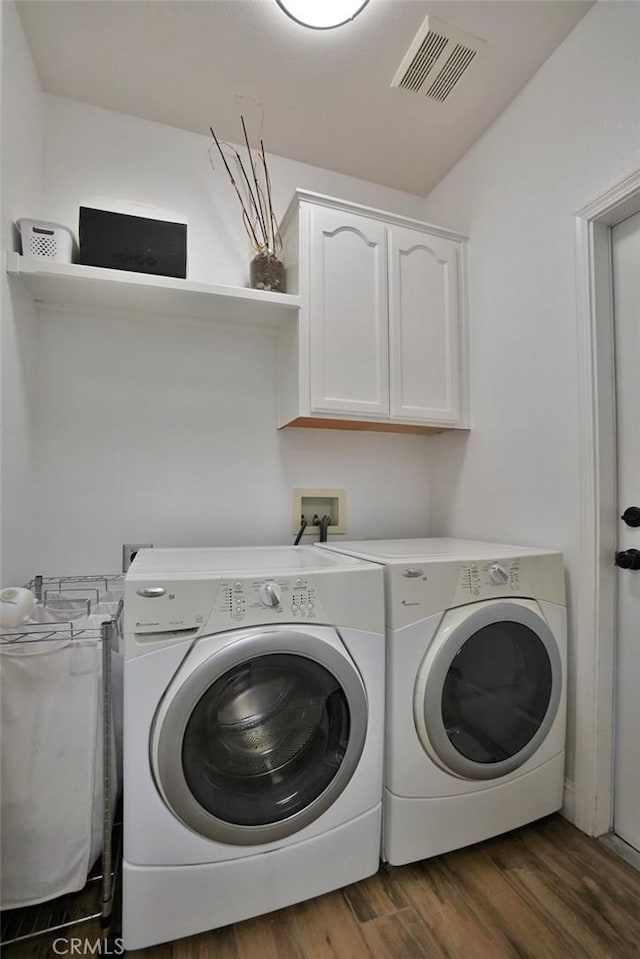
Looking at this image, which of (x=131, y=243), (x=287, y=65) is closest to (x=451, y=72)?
(x=287, y=65)

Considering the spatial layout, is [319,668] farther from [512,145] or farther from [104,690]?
[512,145]

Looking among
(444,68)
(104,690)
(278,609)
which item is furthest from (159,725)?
(444,68)

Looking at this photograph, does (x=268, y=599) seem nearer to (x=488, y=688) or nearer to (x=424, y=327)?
(x=488, y=688)

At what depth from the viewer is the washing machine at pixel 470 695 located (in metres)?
1.22

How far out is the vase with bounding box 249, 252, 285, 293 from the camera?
178cm

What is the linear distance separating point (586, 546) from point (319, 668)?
3.08 ft

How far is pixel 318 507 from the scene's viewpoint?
6.65 feet

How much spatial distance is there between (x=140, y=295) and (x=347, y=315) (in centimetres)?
77

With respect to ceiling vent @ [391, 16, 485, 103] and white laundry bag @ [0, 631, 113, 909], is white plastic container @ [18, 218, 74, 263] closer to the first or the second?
white laundry bag @ [0, 631, 113, 909]

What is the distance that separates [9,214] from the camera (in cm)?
134

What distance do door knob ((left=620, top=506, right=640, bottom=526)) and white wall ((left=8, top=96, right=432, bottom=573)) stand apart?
1.03 metres

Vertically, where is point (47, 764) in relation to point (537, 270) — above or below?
below

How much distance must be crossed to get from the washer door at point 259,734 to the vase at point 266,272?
135 cm

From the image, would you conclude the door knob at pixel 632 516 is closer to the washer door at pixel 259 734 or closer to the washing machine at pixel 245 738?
the washing machine at pixel 245 738
